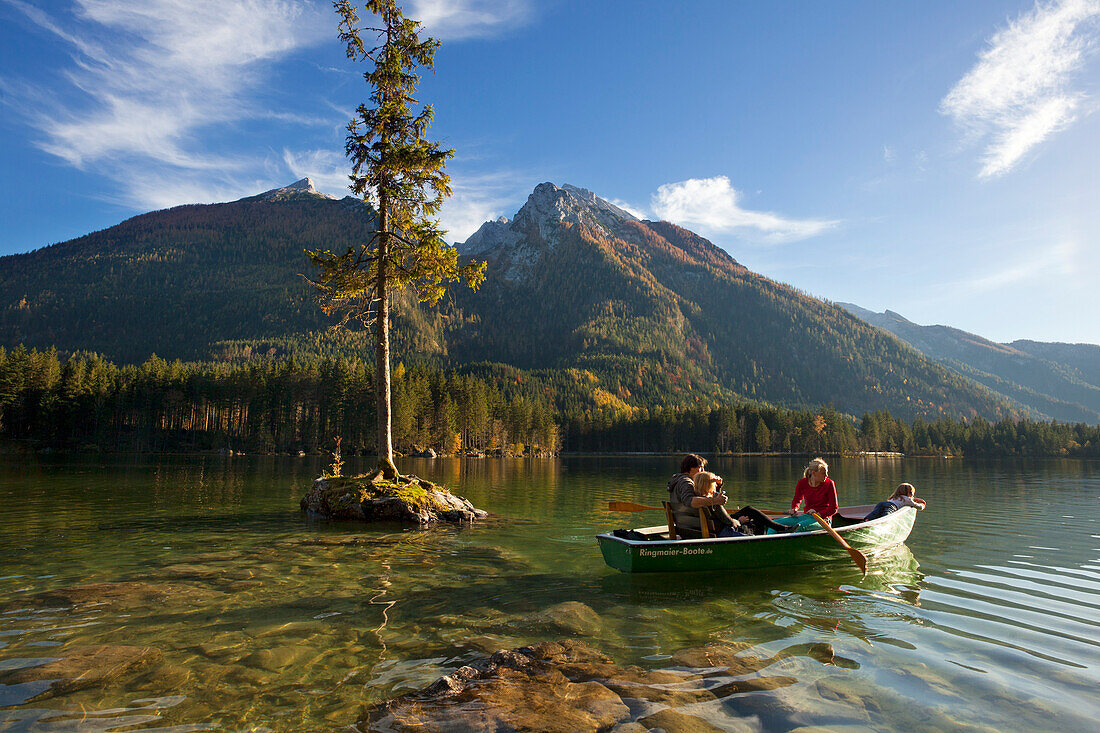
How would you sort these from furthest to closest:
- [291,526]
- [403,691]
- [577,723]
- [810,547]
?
[291,526] → [810,547] → [403,691] → [577,723]

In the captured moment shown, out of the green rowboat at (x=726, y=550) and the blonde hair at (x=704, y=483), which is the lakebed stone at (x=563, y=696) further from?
the blonde hair at (x=704, y=483)

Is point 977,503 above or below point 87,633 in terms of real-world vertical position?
below

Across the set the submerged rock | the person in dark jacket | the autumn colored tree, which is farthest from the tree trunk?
the submerged rock

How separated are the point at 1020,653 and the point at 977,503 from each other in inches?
1077

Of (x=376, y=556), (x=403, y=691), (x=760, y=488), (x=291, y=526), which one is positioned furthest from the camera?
(x=760, y=488)

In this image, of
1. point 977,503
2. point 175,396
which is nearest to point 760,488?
point 977,503

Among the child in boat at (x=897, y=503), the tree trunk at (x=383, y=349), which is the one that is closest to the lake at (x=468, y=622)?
the child in boat at (x=897, y=503)

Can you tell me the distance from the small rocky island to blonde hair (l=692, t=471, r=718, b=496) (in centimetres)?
1125

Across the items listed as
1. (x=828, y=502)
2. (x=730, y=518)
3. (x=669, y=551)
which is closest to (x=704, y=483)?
(x=730, y=518)

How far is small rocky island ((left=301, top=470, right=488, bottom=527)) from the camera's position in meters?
20.1

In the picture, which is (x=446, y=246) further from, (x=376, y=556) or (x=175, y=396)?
(x=175, y=396)

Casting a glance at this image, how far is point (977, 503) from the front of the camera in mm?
30031

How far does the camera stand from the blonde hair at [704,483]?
39.4ft

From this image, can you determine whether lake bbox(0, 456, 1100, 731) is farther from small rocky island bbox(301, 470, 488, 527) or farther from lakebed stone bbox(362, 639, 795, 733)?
small rocky island bbox(301, 470, 488, 527)
